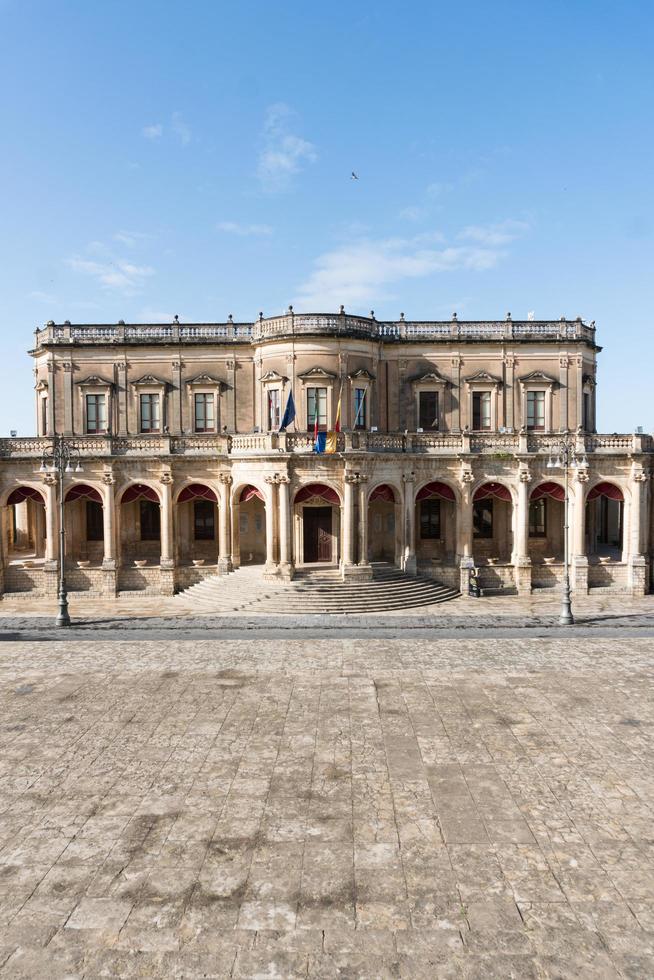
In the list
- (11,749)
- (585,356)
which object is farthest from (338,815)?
(585,356)

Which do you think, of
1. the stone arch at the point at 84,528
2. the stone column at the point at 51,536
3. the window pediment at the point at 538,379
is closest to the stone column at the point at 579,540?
the window pediment at the point at 538,379

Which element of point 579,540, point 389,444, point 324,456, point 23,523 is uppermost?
point 389,444

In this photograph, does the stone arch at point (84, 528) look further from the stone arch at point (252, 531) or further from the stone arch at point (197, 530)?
the stone arch at point (252, 531)

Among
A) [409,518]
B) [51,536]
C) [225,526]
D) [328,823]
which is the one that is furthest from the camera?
[225,526]

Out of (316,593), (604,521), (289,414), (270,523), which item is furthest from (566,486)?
(604,521)

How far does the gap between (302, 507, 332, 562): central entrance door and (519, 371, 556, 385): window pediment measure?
46.1 feet

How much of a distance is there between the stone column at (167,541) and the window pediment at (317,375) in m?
9.49

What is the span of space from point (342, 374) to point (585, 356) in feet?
49.6

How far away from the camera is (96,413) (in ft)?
131

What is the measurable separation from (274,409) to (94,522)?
13.1 meters

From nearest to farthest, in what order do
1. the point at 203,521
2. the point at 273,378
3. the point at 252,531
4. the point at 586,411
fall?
the point at 273,378, the point at 252,531, the point at 203,521, the point at 586,411

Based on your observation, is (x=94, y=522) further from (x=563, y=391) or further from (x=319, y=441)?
(x=563, y=391)

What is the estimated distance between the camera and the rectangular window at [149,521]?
40125mm

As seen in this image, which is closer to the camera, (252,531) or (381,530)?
(381,530)
